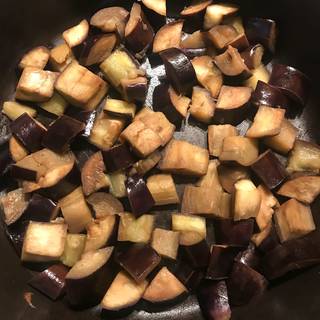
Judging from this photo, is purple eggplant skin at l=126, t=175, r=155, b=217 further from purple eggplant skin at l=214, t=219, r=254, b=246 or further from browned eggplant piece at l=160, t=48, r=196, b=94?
browned eggplant piece at l=160, t=48, r=196, b=94

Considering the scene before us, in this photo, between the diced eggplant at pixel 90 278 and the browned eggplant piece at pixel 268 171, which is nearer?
the diced eggplant at pixel 90 278

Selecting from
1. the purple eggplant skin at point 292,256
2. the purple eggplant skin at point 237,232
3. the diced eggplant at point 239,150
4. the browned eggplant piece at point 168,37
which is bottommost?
the purple eggplant skin at point 292,256

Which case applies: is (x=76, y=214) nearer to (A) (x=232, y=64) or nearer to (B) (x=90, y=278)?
(B) (x=90, y=278)

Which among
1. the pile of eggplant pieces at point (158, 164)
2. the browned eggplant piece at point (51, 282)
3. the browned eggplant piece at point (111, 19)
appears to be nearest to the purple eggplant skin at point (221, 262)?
the pile of eggplant pieces at point (158, 164)

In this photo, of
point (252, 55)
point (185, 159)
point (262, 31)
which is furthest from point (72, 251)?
point (262, 31)

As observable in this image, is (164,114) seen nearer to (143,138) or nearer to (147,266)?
(143,138)

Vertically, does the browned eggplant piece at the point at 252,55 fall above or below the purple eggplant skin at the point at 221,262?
above

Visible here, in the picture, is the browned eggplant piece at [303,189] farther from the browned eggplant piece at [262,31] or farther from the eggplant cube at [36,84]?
the eggplant cube at [36,84]
